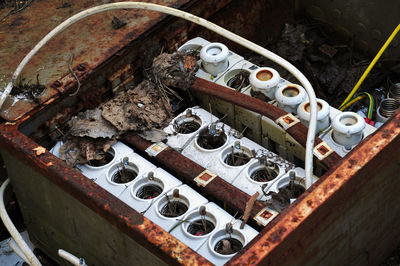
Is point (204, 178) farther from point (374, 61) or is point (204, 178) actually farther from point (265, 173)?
point (374, 61)

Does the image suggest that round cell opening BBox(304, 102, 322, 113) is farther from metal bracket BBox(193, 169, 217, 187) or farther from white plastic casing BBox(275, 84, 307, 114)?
metal bracket BBox(193, 169, 217, 187)

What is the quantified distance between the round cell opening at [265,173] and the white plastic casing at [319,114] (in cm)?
29

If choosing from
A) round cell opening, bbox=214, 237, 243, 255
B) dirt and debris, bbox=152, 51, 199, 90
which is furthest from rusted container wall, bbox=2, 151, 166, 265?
dirt and debris, bbox=152, 51, 199, 90

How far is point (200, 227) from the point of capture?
9.32 feet

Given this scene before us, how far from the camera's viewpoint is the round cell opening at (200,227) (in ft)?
9.22

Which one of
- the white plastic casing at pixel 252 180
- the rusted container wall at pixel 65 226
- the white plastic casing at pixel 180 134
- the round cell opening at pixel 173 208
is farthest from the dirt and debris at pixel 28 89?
the white plastic casing at pixel 252 180

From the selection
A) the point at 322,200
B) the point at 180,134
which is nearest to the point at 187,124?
the point at 180,134

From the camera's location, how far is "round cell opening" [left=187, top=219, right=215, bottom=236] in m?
2.81

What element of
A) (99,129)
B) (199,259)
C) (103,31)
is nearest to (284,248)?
(199,259)

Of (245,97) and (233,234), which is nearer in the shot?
(233,234)

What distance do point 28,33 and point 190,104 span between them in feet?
3.21

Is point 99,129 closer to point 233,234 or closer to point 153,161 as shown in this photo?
point 153,161

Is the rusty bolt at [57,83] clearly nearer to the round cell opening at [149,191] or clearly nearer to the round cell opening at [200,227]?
the round cell opening at [149,191]

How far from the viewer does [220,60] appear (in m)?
3.47
